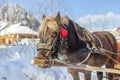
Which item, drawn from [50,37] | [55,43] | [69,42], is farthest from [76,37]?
[50,37]

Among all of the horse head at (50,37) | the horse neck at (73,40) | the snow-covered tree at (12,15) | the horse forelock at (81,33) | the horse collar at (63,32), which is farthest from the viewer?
the snow-covered tree at (12,15)

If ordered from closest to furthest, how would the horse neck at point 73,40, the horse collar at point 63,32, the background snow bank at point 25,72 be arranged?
the horse collar at point 63,32 → the horse neck at point 73,40 → the background snow bank at point 25,72

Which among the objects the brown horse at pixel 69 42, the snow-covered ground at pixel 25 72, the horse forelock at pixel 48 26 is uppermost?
→ the horse forelock at pixel 48 26

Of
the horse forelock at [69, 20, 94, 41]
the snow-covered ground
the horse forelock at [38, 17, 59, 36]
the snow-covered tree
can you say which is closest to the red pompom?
the horse forelock at [38, 17, 59, 36]

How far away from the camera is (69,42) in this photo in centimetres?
527

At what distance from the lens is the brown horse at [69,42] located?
186 inches

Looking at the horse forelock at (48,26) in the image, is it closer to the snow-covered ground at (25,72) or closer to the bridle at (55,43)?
the bridle at (55,43)

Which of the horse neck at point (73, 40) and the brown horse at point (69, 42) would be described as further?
the horse neck at point (73, 40)

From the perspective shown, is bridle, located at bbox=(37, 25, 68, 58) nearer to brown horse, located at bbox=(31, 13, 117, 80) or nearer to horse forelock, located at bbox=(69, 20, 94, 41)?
brown horse, located at bbox=(31, 13, 117, 80)

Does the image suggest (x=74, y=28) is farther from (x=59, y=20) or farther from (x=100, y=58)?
(x=100, y=58)

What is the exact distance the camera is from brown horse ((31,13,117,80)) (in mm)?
4730

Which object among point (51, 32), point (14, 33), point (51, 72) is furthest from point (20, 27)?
point (51, 32)

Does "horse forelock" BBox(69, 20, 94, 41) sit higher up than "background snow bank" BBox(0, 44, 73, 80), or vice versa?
"horse forelock" BBox(69, 20, 94, 41)

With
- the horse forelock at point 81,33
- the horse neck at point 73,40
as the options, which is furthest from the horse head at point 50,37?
the horse forelock at point 81,33
